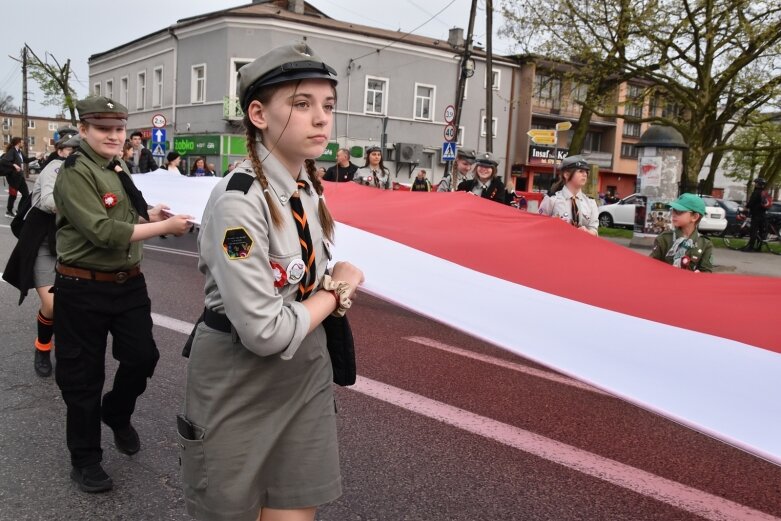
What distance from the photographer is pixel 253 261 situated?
1.60m

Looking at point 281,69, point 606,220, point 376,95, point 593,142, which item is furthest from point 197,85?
point 281,69

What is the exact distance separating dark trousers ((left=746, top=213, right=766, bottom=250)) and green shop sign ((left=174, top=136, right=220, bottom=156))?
2374 cm

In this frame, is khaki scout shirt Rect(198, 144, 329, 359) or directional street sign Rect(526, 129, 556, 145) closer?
khaki scout shirt Rect(198, 144, 329, 359)

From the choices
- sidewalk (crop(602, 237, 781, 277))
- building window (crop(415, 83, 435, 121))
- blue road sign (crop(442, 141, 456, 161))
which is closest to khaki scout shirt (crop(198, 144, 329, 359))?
sidewalk (crop(602, 237, 781, 277))

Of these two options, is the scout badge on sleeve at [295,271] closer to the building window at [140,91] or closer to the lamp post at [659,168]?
the lamp post at [659,168]

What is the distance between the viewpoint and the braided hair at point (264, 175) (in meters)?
1.70

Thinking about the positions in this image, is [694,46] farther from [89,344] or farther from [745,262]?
[89,344]

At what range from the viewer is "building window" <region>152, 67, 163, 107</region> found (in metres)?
37.6

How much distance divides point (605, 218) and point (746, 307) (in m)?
26.4

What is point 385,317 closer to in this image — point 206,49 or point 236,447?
point 236,447

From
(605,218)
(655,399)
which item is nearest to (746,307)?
(655,399)

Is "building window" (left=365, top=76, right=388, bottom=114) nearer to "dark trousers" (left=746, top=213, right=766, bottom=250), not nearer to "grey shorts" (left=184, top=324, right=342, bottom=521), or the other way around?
"dark trousers" (left=746, top=213, right=766, bottom=250)

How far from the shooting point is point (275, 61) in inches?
66.8

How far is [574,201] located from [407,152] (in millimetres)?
29352
